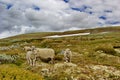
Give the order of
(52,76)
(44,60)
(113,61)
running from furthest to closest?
1. (113,61)
2. (44,60)
3. (52,76)

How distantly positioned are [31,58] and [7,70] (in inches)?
651

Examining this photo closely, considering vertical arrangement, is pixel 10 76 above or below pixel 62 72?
above

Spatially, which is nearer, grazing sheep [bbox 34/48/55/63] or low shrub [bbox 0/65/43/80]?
low shrub [bbox 0/65/43/80]

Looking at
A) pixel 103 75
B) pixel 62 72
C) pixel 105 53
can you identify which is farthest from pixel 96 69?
pixel 105 53

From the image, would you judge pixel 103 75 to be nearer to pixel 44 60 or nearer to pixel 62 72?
pixel 62 72

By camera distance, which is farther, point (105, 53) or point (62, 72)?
point (105, 53)

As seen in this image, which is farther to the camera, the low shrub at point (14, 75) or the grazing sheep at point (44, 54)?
the grazing sheep at point (44, 54)

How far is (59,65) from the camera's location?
26953mm

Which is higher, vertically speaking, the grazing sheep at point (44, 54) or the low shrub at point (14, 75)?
the low shrub at point (14, 75)

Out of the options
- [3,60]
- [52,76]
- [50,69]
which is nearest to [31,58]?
[3,60]

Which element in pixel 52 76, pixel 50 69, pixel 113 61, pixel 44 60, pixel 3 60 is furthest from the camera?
pixel 113 61

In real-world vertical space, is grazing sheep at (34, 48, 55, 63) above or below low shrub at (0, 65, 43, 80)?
below

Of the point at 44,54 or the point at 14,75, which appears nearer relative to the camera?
the point at 14,75

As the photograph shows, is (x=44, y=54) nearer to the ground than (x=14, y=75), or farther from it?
nearer to the ground
